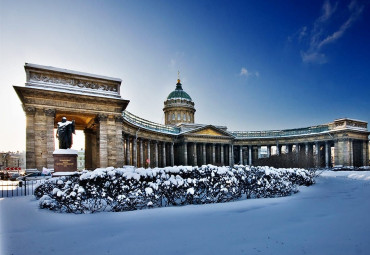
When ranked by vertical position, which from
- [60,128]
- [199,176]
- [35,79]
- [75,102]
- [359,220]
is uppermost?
[35,79]

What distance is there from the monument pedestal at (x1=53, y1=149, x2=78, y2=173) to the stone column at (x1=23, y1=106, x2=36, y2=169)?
1119 cm

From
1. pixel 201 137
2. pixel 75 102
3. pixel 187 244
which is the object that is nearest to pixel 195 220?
pixel 187 244

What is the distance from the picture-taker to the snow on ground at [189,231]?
5.60 m

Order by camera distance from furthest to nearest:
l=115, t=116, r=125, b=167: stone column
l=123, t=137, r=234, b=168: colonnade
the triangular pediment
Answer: the triangular pediment < l=123, t=137, r=234, b=168: colonnade < l=115, t=116, r=125, b=167: stone column

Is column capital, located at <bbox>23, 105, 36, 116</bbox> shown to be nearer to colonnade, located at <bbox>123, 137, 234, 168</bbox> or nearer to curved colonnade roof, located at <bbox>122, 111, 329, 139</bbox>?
curved colonnade roof, located at <bbox>122, 111, 329, 139</bbox>

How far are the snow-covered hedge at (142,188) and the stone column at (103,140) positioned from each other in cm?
1443

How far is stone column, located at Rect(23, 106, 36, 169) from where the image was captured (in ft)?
77.2

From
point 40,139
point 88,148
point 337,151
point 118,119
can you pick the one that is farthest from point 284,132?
point 40,139

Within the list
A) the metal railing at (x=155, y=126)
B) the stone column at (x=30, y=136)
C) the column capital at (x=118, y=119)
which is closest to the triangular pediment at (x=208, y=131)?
the metal railing at (x=155, y=126)

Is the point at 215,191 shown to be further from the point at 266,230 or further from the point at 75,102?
the point at 75,102

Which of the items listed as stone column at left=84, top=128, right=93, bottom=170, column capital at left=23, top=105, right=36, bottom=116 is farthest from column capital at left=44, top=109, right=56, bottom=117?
stone column at left=84, top=128, right=93, bottom=170

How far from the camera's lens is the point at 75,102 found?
86.3ft

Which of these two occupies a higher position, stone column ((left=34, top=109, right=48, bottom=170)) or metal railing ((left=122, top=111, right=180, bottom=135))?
metal railing ((left=122, top=111, right=180, bottom=135))

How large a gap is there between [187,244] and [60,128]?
13.8 m
